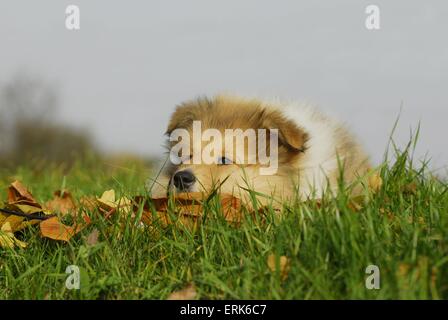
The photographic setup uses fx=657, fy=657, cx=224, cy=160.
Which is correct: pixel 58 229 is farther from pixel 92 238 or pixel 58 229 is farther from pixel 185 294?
pixel 185 294

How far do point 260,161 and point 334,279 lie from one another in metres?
1.81

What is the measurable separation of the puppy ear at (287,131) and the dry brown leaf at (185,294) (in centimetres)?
167

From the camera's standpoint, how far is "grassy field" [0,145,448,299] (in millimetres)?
2795

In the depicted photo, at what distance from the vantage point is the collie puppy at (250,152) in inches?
171

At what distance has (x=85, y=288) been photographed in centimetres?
312

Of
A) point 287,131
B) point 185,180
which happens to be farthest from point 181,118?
point 287,131

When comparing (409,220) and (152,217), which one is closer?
(409,220)

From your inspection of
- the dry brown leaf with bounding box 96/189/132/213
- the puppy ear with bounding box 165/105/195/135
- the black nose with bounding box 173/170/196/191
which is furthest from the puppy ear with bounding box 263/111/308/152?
the dry brown leaf with bounding box 96/189/132/213

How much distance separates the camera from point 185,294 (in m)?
3.02

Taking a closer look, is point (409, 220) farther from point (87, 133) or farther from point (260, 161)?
point (87, 133)

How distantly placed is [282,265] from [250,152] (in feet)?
5.35

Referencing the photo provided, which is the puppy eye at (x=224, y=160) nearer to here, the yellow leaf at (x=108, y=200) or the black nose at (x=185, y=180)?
the black nose at (x=185, y=180)
